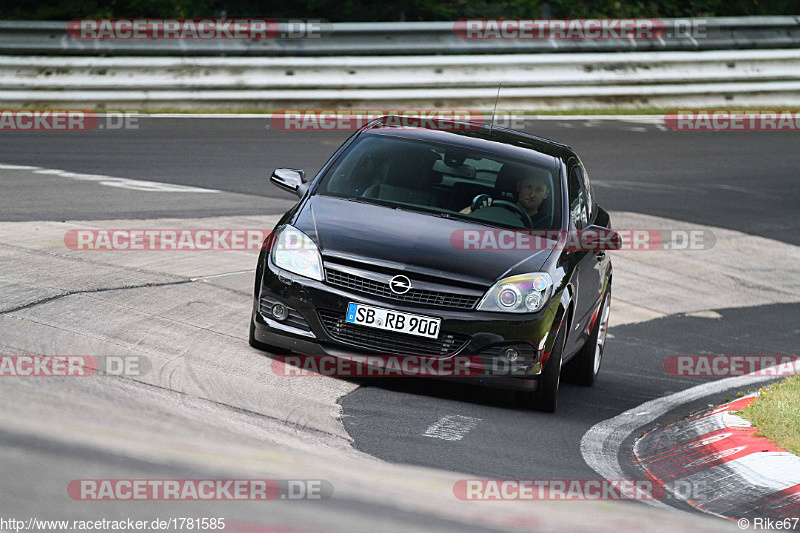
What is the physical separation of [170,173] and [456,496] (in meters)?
10.1

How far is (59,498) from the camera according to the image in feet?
12.1

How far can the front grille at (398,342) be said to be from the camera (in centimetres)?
659

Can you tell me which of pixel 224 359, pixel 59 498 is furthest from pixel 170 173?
pixel 59 498

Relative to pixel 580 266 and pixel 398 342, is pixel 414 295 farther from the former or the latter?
pixel 580 266

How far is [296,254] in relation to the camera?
6.86 metres

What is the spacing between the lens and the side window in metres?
7.92

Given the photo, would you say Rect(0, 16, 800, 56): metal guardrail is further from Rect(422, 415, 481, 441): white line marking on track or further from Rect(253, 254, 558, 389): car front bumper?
Rect(422, 415, 481, 441): white line marking on track

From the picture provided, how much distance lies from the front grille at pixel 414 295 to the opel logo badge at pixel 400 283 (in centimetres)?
2

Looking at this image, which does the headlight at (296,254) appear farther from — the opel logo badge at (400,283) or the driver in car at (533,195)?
the driver in car at (533,195)

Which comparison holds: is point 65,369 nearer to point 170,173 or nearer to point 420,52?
point 170,173

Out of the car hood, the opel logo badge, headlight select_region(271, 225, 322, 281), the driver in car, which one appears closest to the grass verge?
the car hood

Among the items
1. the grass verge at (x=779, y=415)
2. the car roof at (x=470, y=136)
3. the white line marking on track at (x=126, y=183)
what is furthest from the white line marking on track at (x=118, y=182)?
the grass verge at (x=779, y=415)

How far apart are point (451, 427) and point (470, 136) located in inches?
107

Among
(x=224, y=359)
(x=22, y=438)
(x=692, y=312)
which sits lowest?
(x=692, y=312)
